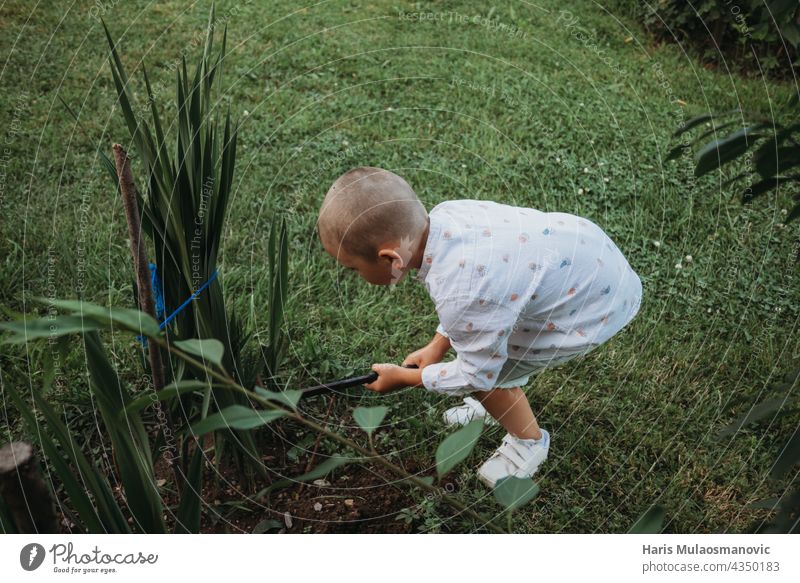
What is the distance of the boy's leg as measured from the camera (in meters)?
1.95

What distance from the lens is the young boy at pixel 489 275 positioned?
1625 millimetres

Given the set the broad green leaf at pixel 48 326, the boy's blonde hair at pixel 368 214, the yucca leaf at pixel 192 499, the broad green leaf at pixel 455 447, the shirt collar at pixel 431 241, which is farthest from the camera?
the shirt collar at pixel 431 241

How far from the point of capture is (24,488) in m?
1.07

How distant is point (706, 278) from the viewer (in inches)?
104

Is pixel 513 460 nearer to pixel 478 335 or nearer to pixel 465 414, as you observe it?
pixel 465 414

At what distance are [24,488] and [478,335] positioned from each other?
0.94m

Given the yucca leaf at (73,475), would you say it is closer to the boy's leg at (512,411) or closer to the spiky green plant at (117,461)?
the spiky green plant at (117,461)

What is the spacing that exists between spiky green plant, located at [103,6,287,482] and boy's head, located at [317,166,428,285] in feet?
0.43

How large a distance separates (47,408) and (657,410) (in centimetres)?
165

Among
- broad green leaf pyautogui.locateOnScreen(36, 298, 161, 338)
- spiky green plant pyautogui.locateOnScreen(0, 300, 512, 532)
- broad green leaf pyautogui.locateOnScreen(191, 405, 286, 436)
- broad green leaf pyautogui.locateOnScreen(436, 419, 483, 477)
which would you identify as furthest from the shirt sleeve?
broad green leaf pyautogui.locateOnScreen(36, 298, 161, 338)

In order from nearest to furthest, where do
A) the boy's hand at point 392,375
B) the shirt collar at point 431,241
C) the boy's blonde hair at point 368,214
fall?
the boy's blonde hair at point 368,214 → the shirt collar at point 431,241 → the boy's hand at point 392,375

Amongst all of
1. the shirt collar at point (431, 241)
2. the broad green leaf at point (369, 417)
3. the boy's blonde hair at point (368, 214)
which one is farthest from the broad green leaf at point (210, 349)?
the shirt collar at point (431, 241)
